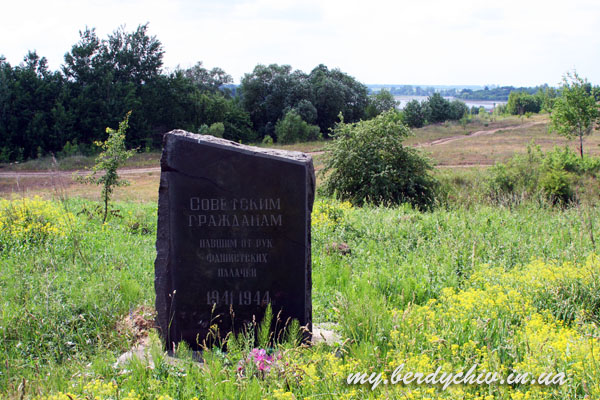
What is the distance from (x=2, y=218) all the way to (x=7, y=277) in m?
2.38

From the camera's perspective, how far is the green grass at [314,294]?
3.68m

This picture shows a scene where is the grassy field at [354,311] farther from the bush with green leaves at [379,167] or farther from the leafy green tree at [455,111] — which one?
the leafy green tree at [455,111]

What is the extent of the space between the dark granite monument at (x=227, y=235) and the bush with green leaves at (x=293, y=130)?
1678 inches

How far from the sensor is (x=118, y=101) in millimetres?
39062

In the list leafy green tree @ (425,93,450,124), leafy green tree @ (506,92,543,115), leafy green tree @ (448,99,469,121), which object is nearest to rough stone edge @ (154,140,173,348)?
leafy green tree @ (425,93,450,124)

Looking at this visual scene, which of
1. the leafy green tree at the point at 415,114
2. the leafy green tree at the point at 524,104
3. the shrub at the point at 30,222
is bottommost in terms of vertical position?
the shrub at the point at 30,222

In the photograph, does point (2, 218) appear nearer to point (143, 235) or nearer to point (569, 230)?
point (143, 235)

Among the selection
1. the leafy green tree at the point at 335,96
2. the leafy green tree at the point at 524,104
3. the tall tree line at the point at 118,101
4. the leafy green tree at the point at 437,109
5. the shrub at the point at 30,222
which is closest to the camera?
the shrub at the point at 30,222

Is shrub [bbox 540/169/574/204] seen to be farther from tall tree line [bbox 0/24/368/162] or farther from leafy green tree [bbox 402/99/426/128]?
leafy green tree [bbox 402/99/426/128]

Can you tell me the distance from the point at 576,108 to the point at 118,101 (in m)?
31.1

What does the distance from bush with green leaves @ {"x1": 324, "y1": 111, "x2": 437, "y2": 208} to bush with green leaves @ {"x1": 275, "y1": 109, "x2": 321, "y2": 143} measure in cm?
3149

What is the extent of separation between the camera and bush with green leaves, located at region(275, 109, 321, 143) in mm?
47219

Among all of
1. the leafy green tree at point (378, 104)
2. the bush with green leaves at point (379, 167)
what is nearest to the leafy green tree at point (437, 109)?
the leafy green tree at point (378, 104)

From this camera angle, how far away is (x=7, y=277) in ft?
20.5
